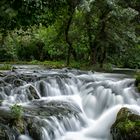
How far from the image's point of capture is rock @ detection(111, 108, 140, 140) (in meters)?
9.72

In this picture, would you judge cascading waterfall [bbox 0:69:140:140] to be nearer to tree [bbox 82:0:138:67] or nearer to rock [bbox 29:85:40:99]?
rock [bbox 29:85:40:99]

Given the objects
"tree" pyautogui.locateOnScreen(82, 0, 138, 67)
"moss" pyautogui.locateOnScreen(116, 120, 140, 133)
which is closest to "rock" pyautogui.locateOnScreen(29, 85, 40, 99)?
"moss" pyautogui.locateOnScreen(116, 120, 140, 133)

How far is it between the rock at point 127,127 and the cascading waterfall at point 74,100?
3.16 ft

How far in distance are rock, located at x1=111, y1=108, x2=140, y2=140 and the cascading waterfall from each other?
965 millimetres

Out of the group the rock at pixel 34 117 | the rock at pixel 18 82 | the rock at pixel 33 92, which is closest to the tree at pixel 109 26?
the rock at pixel 18 82

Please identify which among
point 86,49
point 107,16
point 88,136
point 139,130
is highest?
point 107,16

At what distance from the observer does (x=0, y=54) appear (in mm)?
40875

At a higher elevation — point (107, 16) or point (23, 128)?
point (107, 16)

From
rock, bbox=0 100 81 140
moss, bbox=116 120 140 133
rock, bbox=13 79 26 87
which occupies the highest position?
rock, bbox=13 79 26 87

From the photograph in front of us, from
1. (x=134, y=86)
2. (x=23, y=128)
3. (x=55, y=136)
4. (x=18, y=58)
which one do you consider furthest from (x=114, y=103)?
(x=18, y=58)

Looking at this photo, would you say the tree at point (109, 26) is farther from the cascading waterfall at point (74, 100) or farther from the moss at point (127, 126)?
the moss at point (127, 126)

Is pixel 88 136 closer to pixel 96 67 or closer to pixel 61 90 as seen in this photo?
pixel 61 90

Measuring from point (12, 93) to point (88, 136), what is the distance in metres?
3.89

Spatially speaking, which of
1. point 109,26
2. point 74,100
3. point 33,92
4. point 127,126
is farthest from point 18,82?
point 109,26
